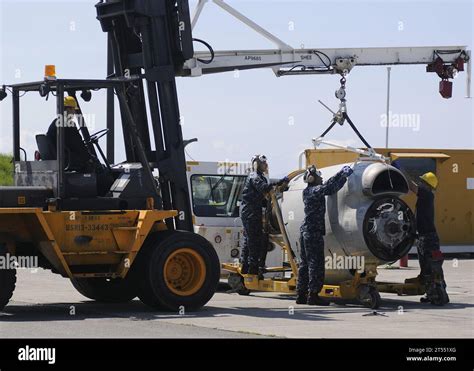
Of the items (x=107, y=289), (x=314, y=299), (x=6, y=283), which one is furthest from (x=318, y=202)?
(x=6, y=283)

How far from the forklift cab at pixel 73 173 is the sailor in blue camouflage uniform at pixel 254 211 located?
2810 millimetres

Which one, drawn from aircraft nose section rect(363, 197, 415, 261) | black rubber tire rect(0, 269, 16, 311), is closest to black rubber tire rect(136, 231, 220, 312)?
black rubber tire rect(0, 269, 16, 311)

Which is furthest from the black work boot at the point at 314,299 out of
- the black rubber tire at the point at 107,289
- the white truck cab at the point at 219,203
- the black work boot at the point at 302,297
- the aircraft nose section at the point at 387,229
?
the white truck cab at the point at 219,203

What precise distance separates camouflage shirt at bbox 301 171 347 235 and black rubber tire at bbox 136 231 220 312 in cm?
179

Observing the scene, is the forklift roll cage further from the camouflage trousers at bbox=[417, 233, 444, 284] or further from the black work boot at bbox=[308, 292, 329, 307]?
the camouflage trousers at bbox=[417, 233, 444, 284]

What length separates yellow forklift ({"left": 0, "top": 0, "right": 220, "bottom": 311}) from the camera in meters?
14.7

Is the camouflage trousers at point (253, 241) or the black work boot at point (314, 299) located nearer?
the black work boot at point (314, 299)

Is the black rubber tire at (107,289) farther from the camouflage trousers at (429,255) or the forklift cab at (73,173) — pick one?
the camouflage trousers at (429,255)

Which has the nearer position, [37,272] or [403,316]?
[403,316]

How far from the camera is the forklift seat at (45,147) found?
15.0m

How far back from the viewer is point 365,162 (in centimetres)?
1711
